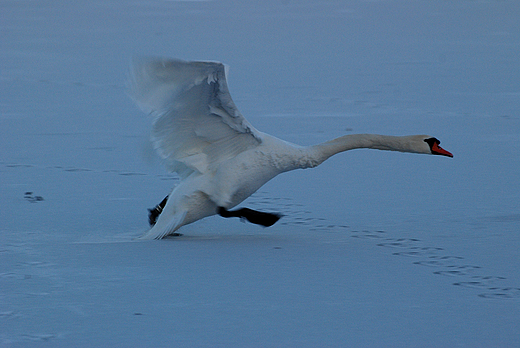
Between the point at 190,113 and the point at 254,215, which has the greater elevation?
the point at 190,113

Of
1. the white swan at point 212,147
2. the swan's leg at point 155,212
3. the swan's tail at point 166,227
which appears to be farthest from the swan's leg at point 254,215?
the swan's leg at point 155,212

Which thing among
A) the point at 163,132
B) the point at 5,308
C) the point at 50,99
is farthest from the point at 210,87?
the point at 50,99

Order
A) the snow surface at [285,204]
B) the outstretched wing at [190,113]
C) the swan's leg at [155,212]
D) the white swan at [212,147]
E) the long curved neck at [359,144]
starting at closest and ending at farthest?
the snow surface at [285,204] → the outstretched wing at [190,113] → the white swan at [212,147] → the long curved neck at [359,144] → the swan's leg at [155,212]

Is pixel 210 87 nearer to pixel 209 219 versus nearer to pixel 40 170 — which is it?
pixel 209 219

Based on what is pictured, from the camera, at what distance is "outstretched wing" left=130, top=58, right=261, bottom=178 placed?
5191 mm

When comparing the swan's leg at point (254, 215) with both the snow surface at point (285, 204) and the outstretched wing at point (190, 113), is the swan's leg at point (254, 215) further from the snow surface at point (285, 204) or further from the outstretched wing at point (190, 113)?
the outstretched wing at point (190, 113)

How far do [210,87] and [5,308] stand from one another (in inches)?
73.0

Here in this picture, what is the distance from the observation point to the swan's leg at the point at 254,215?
5719 mm

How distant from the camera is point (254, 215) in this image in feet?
19.0

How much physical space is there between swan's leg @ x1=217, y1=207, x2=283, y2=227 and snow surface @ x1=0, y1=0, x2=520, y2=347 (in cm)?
10

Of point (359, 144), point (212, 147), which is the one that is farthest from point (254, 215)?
point (359, 144)

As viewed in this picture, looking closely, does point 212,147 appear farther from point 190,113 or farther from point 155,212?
point 155,212

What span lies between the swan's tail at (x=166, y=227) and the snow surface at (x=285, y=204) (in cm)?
12

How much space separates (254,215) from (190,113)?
767 millimetres
